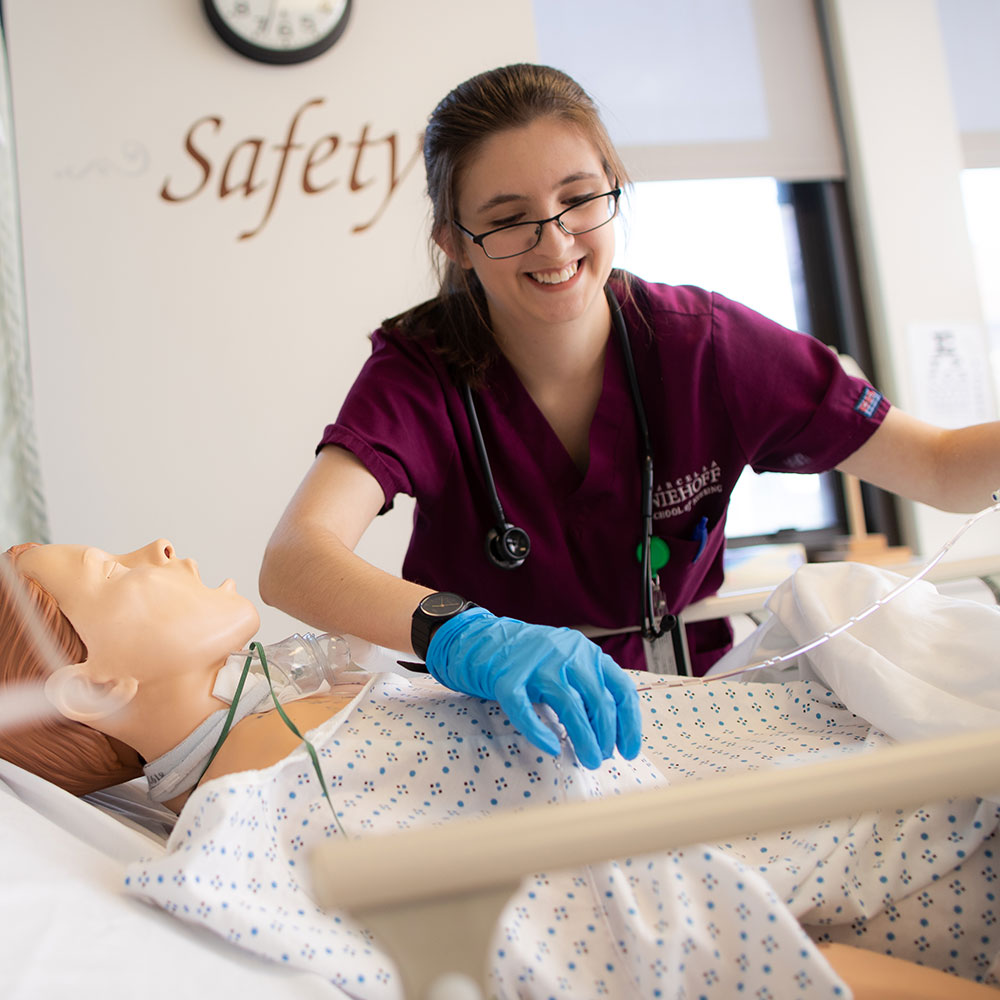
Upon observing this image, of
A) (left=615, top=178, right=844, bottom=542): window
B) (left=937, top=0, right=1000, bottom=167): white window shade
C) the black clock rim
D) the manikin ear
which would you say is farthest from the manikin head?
(left=937, top=0, right=1000, bottom=167): white window shade

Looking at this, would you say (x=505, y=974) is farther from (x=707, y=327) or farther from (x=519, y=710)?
(x=707, y=327)

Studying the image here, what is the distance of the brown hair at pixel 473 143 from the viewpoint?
4.23ft

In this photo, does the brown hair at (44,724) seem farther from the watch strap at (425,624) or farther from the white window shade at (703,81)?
the white window shade at (703,81)

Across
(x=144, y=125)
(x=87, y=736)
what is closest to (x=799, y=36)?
(x=144, y=125)

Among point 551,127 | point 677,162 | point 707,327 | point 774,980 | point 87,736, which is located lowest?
point 774,980

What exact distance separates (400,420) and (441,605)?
439mm

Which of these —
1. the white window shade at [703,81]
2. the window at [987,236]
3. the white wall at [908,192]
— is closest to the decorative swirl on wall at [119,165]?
the white window shade at [703,81]

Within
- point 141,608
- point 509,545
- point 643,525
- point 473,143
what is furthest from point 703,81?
point 141,608

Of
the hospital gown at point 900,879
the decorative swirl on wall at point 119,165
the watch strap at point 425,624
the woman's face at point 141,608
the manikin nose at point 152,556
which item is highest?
the decorative swirl on wall at point 119,165

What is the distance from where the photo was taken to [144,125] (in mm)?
2359

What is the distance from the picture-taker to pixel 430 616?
952mm

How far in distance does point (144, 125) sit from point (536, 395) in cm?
154

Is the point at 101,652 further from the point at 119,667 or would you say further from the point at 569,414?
the point at 569,414

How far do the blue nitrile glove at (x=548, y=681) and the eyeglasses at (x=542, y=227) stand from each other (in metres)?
0.59
